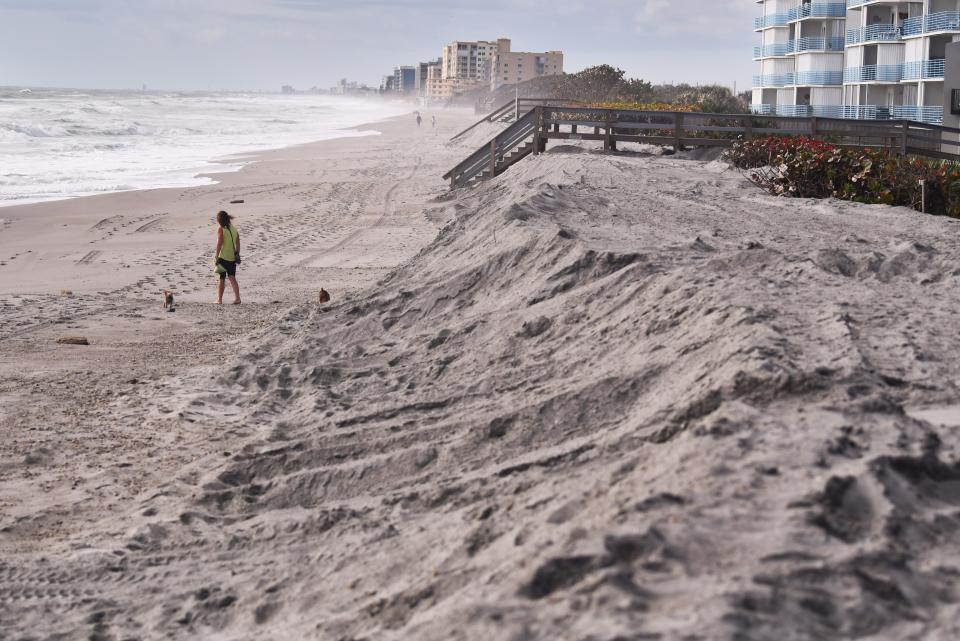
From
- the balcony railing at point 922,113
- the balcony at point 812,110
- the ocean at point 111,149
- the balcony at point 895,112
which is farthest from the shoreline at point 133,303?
the balcony at point 812,110

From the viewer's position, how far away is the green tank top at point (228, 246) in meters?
12.5

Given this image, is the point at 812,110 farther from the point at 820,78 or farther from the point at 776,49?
the point at 776,49

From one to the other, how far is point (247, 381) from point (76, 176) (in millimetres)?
24162

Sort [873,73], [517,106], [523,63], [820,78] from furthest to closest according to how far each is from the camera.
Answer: [523,63] → [820,78] → [873,73] → [517,106]

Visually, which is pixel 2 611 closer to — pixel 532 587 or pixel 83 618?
pixel 83 618

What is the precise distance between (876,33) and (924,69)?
6389 mm

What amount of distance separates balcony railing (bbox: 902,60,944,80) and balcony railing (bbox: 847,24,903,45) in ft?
8.54

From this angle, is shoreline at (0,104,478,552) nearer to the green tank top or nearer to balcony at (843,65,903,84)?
the green tank top

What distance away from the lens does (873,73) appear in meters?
47.4

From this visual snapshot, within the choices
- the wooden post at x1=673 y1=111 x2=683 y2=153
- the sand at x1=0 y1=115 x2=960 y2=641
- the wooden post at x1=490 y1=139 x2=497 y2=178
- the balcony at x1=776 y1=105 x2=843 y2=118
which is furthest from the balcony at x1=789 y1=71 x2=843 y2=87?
the sand at x1=0 y1=115 x2=960 y2=641

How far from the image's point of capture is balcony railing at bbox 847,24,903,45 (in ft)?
151

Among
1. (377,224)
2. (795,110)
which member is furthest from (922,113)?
(377,224)

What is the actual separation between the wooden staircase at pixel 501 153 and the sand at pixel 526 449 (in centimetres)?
1134

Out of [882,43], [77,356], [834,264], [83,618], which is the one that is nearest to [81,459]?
[83,618]
